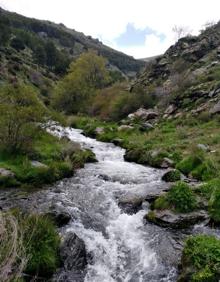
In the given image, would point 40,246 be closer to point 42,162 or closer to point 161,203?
point 161,203

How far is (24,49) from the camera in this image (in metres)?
109

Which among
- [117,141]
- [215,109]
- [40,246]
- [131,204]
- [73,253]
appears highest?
[215,109]

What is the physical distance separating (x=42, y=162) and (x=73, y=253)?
38.0 feet

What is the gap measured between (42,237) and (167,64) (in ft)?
194

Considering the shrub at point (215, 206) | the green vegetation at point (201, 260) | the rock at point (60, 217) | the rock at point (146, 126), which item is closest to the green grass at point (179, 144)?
the rock at point (146, 126)

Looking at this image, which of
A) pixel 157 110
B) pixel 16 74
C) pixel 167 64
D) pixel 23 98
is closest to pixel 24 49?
pixel 16 74

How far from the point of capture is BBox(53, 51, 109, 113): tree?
6594 cm

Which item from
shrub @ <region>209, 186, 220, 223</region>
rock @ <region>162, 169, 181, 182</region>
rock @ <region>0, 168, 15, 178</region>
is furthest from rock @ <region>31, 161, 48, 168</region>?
shrub @ <region>209, 186, 220, 223</region>

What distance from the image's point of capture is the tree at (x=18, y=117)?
22.9 meters

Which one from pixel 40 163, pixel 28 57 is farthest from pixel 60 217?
pixel 28 57

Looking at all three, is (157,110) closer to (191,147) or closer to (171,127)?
(171,127)

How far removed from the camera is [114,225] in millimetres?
15195

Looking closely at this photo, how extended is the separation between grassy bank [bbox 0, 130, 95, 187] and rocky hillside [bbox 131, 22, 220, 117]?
16.6 m

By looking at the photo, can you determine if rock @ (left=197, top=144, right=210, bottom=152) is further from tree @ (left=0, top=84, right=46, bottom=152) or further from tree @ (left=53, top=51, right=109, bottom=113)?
tree @ (left=53, top=51, right=109, bottom=113)
